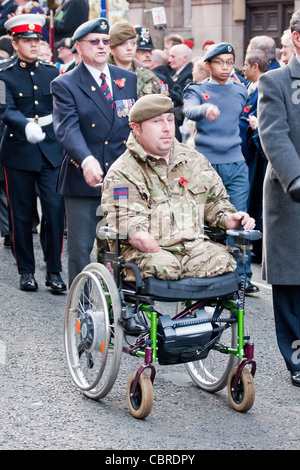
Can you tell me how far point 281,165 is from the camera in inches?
201

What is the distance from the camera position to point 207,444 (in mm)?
4434

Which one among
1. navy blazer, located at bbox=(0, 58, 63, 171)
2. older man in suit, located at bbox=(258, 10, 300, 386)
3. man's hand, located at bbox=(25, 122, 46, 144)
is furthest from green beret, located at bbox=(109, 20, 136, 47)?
older man in suit, located at bbox=(258, 10, 300, 386)

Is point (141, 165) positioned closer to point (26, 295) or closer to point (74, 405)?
point (74, 405)

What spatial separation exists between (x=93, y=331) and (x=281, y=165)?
1249 millimetres

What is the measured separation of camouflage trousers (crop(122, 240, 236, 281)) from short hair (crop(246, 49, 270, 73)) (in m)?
4.26

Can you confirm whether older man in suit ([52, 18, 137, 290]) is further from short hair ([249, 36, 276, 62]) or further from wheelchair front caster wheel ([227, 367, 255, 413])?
short hair ([249, 36, 276, 62])

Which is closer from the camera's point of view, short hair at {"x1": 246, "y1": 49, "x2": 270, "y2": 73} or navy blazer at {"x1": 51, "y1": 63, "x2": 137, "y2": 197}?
navy blazer at {"x1": 51, "y1": 63, "x2": 137, "y2": 197}

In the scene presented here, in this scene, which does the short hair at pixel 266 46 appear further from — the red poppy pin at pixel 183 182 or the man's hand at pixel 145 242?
the man's hand at pixel 145 242

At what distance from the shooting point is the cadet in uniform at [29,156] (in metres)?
7.85

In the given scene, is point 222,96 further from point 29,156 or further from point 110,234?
point 110,234

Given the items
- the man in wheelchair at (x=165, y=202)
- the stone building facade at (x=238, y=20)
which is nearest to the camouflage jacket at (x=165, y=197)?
the man in wheelchair at (x=165, y=202)

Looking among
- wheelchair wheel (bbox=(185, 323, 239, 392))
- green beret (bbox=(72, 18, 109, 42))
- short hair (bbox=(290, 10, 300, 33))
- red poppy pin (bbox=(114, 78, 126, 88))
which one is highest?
short hair (bbox=(290, 10, 300, 33))

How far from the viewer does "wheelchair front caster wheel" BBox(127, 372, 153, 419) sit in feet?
15.4

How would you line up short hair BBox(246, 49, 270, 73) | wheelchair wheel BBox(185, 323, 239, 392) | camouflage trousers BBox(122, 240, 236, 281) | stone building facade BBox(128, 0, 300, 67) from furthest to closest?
1. stone building facade BBox(128, 0, 300, 67)
2. short hair BBox(246, 49, 270, 73)
3. wheelchair wheel BBox(185, 323, 239, 392)
4. camouflage trousers BBox(122, 240, 236, 281)
